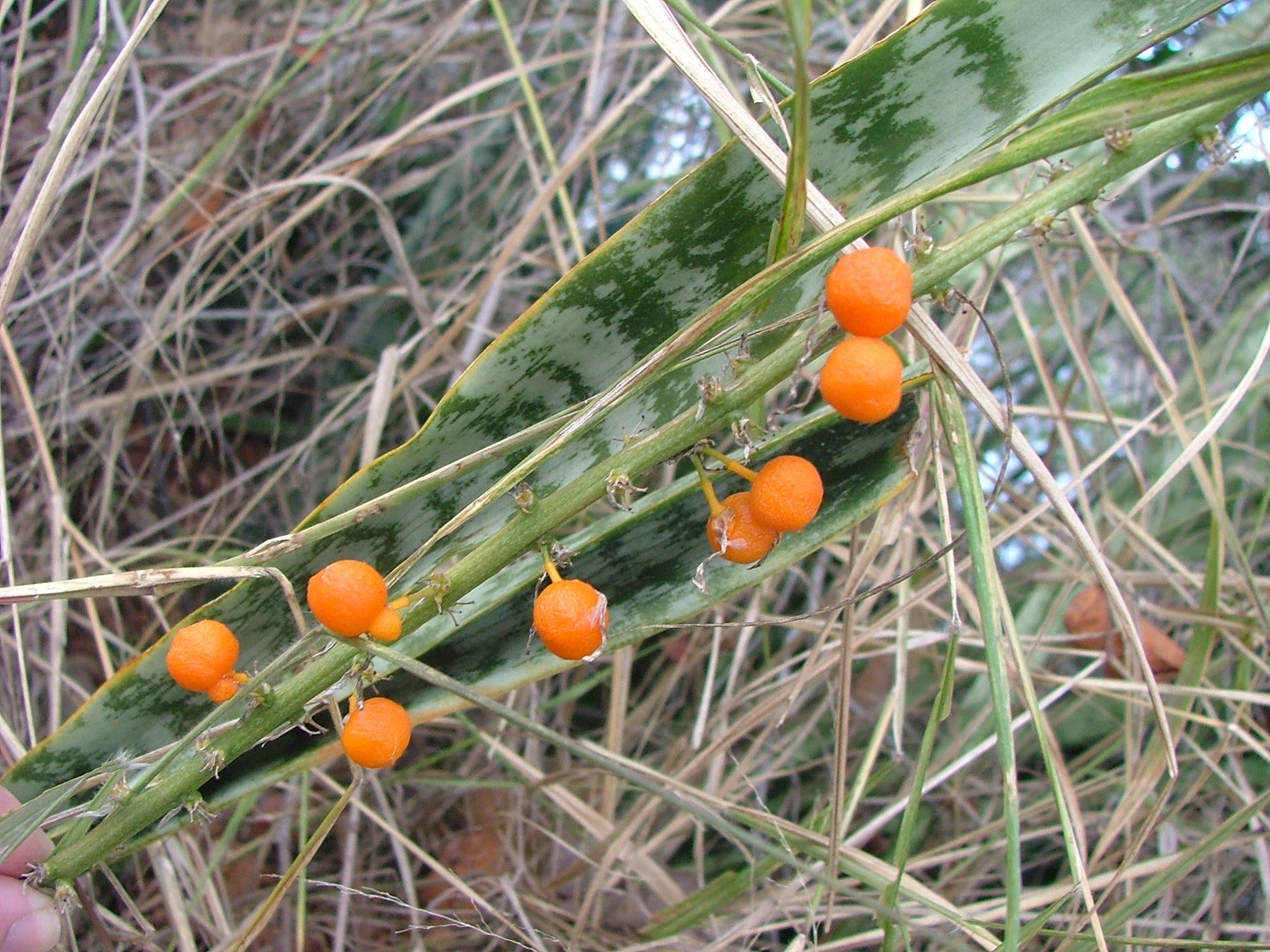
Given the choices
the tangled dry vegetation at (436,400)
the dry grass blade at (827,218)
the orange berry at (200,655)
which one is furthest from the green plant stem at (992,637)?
the orange berry at (200,655)

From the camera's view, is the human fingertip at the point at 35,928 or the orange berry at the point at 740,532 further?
the human fingertip at the point at 35,928

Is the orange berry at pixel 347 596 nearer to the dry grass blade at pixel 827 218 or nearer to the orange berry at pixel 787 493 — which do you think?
the orange berry at pixel 787 493

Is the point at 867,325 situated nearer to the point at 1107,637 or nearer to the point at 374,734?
Result: the point at 374,734

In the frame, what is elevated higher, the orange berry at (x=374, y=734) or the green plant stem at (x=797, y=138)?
the green plant stem at (x=797, y=138)

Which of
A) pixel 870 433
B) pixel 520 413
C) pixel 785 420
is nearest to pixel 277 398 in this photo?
pixel 785 420

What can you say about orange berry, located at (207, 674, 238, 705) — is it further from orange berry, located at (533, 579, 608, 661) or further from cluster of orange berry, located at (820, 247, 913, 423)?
cluster of orange berry, located at (820, 247, 913, 423)
